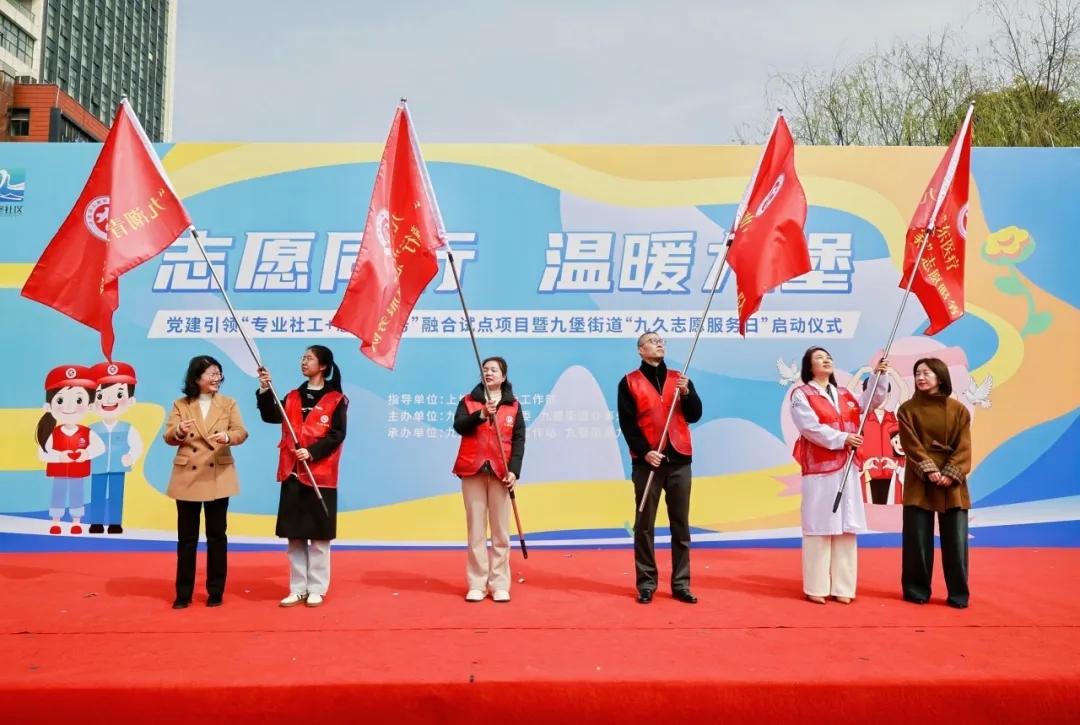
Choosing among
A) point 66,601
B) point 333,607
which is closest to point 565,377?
point 333,607

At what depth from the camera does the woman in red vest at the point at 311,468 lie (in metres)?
3.97

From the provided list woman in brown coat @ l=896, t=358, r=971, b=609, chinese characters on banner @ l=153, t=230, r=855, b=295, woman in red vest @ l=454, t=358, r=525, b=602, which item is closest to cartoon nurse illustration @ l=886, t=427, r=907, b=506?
chinese characters on banner @ l=153, t=230, r=855, b=295

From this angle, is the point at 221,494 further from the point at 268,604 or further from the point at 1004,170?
the point at 1004,170

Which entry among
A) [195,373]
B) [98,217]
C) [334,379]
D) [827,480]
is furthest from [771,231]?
[98,217]

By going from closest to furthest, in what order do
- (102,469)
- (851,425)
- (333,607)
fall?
(333,607) → (851,425) → (102,469)

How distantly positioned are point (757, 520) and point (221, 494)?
130 inches

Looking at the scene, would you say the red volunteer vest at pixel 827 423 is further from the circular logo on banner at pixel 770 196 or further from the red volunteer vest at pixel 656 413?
the circular logo on banner at pixel 770 196

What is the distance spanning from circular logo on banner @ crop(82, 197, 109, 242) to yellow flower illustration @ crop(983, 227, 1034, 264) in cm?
523

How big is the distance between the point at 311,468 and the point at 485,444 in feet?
2.82

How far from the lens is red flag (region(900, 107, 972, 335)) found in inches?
165

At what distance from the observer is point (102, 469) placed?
526 cm

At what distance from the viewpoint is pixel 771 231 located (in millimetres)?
3971

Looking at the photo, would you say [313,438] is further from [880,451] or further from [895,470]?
[895,470]

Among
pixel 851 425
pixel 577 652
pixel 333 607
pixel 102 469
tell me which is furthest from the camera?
pixel 102 469
